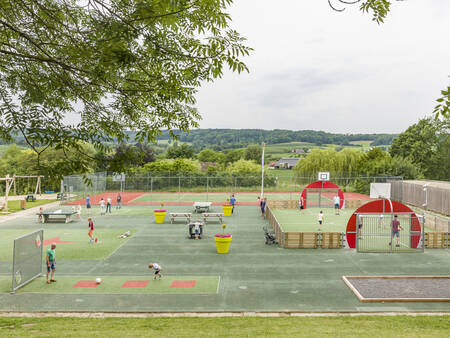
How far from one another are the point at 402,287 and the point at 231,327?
759 centimetres

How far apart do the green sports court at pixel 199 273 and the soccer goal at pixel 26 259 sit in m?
0.40

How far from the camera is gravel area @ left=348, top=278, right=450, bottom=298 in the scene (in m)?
12.9

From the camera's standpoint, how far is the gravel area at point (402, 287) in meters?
12.9

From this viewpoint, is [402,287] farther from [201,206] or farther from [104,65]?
[201,206]

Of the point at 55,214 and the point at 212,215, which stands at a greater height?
the point at 212,215

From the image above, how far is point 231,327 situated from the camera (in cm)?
1010

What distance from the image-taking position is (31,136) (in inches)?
235

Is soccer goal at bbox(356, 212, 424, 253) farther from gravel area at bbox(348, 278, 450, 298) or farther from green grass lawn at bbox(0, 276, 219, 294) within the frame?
green grass lawn at bbox(0, 276, 219, 294)

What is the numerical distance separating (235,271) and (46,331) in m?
8.20

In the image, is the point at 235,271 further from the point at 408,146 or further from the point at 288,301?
the point at 408,146

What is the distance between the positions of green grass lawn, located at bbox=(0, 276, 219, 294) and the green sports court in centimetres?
4

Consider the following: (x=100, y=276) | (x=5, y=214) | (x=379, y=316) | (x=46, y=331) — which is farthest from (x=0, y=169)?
(x=379, y=316)

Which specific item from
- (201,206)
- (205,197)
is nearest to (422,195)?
(201,206)

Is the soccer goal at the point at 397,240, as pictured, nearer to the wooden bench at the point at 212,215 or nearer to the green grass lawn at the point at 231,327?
the green grass lawn at the point at 231,327
